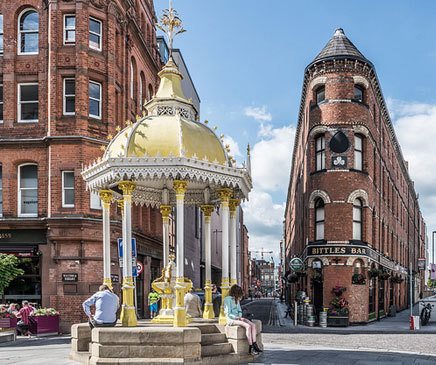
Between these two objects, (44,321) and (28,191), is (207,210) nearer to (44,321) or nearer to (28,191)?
(44,321)

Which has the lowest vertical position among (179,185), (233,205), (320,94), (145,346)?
(145,346)

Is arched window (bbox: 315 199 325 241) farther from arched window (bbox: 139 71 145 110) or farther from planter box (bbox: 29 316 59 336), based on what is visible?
planter box (bbox: 29 316 59 336)

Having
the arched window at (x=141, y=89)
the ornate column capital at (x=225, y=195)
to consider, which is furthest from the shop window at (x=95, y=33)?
the ornate column capital at (x=225, y=195)

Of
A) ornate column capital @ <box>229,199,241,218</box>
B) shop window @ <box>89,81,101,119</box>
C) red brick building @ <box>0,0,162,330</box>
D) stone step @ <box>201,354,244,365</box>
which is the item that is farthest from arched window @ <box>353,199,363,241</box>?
stone step @ <box>201,354,244,365</box>

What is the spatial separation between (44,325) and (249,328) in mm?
12923

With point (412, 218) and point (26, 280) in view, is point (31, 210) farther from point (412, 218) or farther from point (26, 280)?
point (412, 218)

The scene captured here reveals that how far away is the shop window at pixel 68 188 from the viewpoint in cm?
2898

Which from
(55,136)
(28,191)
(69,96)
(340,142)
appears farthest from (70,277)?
(340,142)

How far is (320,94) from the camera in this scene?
118ft

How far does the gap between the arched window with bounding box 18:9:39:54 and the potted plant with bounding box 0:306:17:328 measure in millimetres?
12449

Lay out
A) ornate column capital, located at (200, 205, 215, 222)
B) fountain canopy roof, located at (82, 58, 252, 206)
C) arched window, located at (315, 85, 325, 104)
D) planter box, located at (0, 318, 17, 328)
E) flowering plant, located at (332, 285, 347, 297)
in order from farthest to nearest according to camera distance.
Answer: arched window, located at (315, 85, 325, 104) < flowering plant, located at (332, 285, 347, 297) < planter box, located at (0, 318, 17, 328) < ornate column capital, located at (200, 205, 215, 222) < fountain canopy roof, located at (82, 58, 252, 206)

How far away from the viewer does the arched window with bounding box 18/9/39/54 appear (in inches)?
1198

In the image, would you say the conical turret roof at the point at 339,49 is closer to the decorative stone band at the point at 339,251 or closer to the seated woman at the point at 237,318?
the decorative stone band at the point at 339,251

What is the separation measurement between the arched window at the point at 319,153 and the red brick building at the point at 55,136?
1116cm
